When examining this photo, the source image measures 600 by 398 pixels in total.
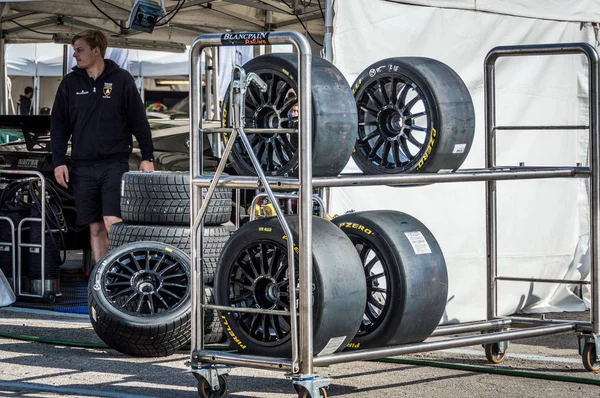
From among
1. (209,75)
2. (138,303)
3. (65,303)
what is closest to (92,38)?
(65,303)

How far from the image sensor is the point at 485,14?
8.48 meters

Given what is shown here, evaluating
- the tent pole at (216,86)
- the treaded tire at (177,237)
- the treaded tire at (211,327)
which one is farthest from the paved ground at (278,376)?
the tent pole at (216,86)

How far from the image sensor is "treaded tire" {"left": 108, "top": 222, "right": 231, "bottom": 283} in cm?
744

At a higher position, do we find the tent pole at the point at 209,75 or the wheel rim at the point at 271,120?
the tent pole at the point at 209,75

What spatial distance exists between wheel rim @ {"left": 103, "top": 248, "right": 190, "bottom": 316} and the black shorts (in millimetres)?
1576

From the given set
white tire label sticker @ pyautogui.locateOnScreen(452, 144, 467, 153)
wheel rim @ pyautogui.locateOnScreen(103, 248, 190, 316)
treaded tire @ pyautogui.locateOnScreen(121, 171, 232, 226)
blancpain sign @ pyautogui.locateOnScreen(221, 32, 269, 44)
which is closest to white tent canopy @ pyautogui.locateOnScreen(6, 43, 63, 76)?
treaded tire @ pyautogui.locateOnScreen(121, 171, 232, 226)

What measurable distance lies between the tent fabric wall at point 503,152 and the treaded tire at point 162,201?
892 millimetres

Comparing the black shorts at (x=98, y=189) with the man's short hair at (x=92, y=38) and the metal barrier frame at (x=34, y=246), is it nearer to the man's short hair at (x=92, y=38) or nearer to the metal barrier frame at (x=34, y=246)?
the metal barrier frame at (x=34, y=246)

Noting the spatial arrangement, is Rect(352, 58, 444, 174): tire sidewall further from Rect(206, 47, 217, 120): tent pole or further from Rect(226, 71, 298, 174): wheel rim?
Rect(206, 47, 217, 120): tent pole

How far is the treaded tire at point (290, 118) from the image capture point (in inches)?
211

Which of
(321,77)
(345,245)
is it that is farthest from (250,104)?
(345,245)

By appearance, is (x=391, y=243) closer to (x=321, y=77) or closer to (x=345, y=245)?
(x=345, y=245)

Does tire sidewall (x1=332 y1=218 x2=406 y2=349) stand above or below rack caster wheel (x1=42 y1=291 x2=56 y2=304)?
above

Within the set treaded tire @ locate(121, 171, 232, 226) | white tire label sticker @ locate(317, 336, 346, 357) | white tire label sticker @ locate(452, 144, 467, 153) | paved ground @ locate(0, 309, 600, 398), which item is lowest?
paved ground @ locate(0, 309, 600, 398)
